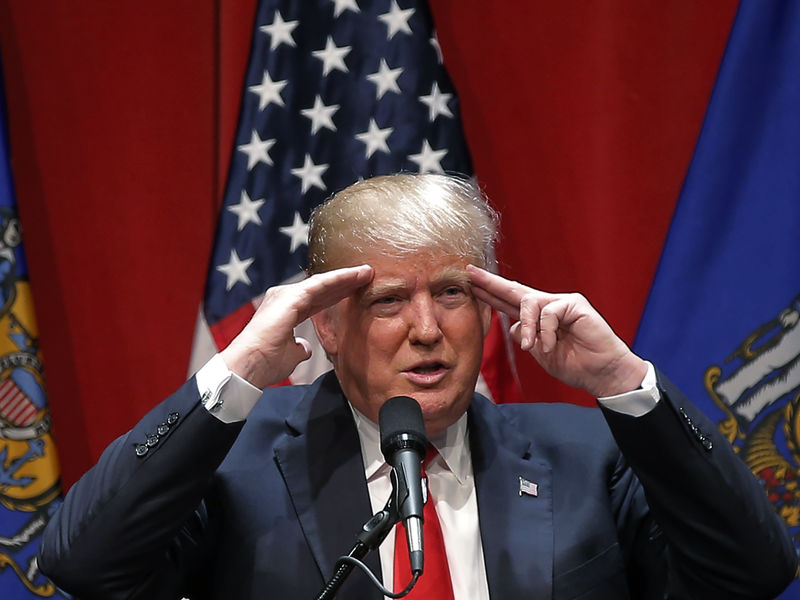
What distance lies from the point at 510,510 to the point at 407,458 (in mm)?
597

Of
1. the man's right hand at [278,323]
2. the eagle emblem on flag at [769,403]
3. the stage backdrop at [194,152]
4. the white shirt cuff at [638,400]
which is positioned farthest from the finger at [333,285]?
the eagle emblem on flag at [769,403]

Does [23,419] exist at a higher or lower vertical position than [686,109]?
lower

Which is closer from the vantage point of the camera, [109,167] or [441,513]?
[441,513]

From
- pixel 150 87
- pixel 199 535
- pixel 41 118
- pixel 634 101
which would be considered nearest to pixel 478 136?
pixel 634 101

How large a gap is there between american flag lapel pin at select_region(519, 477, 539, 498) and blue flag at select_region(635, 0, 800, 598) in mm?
795

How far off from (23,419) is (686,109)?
1.85 metres

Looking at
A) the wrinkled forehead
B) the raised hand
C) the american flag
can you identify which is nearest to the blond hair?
the wrinkled forehead

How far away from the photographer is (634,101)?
Result: 2834mm

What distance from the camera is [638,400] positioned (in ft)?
6.16

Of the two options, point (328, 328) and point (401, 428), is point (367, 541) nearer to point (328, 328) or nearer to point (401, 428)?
point (401, 428)

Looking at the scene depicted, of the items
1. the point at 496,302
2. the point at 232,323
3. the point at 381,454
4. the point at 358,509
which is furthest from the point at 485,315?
the point at 232,323

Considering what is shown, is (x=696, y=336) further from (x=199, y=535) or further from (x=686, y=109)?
(x=199, y=535)

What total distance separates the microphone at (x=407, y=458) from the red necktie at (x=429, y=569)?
39 centimetres

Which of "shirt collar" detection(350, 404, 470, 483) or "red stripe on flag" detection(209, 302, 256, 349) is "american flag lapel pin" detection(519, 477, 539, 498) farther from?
"red stripe on flag" detection(209, 302, 256, 349)
